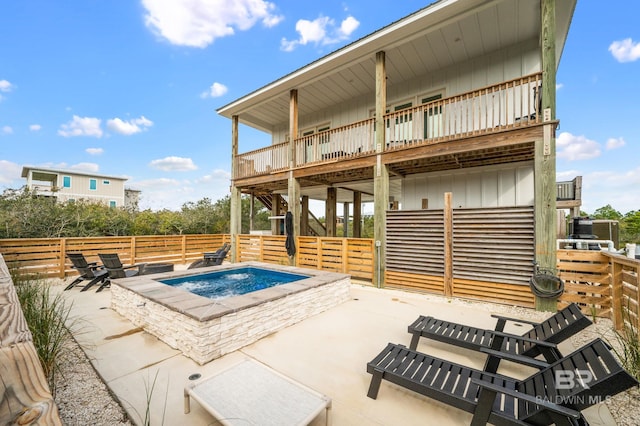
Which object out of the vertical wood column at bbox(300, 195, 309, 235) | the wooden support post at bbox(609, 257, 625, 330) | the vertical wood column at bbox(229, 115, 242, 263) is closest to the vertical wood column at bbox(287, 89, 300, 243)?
the vertical wood column at bbox(229, 115, 242, 263)

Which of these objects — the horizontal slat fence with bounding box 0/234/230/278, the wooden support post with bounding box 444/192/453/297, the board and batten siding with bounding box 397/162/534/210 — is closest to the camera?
the wooden support post with bounding box 444/192/453/297

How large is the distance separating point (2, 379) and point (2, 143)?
24970 millimetres

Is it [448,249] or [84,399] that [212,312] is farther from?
[448,249]

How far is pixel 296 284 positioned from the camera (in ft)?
17.9

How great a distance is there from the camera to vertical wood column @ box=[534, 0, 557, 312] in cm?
548

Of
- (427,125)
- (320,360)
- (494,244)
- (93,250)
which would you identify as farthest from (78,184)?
(494,244)

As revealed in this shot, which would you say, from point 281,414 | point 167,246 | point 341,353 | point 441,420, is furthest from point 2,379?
point 167,246

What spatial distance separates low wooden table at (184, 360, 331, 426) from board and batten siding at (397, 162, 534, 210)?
740 centimetres

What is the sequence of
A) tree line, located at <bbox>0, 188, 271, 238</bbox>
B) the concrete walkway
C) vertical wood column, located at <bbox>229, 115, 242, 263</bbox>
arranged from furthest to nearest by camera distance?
vertical wood column, located at <bbox>229, 115, 242, 263</bbox>, tree line, located at <bbox>0, 188, 271, 238</bbox>, the concrete walkway

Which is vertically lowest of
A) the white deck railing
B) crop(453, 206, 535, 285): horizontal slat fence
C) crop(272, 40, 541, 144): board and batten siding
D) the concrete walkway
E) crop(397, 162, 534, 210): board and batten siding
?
the concrete walkway

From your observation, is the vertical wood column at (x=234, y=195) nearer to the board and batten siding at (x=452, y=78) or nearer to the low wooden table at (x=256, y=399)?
the board and batten siding at (x=452, y=78)

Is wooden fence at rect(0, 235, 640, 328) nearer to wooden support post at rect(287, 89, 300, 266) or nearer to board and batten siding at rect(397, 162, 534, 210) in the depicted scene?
wooden support post at rect(287, 89, 300, 266)

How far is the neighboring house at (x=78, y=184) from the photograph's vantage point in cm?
2319

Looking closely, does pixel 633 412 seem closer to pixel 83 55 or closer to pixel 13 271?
pixel 13 271
